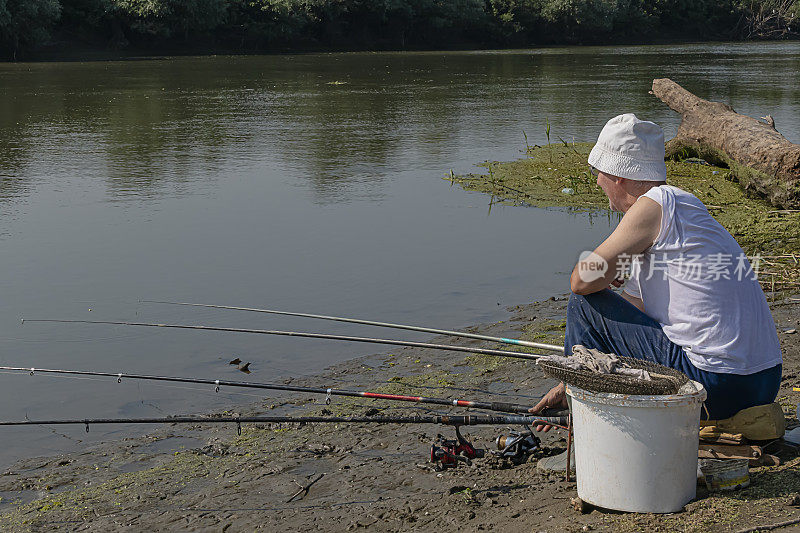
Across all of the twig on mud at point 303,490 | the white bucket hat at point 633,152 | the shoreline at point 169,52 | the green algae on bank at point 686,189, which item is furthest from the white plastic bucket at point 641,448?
the shoreline at point 169,52

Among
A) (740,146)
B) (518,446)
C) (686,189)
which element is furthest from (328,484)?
(740,146)

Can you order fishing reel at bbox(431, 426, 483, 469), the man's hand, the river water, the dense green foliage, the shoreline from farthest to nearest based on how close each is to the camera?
the dense green foliage → the shoreline → the river water → fishing reel at bbox(431, 426, 483, 469) → the man's hand

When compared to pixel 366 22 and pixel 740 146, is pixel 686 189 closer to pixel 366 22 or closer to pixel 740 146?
pixel 740 146

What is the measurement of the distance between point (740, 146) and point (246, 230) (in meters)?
4.63

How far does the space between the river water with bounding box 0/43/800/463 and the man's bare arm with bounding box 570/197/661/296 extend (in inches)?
78.3

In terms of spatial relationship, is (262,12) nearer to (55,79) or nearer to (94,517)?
(55,79)

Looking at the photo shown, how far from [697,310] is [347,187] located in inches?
283

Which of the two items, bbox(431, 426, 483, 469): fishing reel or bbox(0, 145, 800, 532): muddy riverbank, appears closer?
bbox(0, 145, 800, 532): muddy riverbank

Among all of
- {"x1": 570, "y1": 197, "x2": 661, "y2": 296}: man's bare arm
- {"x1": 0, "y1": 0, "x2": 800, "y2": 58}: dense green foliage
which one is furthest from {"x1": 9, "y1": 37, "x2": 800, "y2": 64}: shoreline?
{"x1": 570, "y1": 197, "x2": 661, "y2": 296}: man's bare arm

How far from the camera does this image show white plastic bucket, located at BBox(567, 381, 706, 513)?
8.93 feet

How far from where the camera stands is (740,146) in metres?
9.06

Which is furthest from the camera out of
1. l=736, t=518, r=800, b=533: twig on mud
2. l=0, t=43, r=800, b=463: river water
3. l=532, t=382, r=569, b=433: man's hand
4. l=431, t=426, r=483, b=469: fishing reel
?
l=0, t=43, r=800, b=463: river water

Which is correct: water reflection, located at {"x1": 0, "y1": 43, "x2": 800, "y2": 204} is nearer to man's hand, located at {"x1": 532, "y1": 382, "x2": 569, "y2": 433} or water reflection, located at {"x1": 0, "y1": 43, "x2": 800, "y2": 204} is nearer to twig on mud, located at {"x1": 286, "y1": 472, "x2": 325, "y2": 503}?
twig on mud, located at {"x1": 286, "y1": 472, "x2": 325, "y2": 503}

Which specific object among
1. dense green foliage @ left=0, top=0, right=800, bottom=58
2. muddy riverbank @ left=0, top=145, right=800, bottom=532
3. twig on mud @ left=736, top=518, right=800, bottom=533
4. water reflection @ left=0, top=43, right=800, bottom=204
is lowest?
muddy riverbank @ left=0, top=145, right=800, bottom=532
